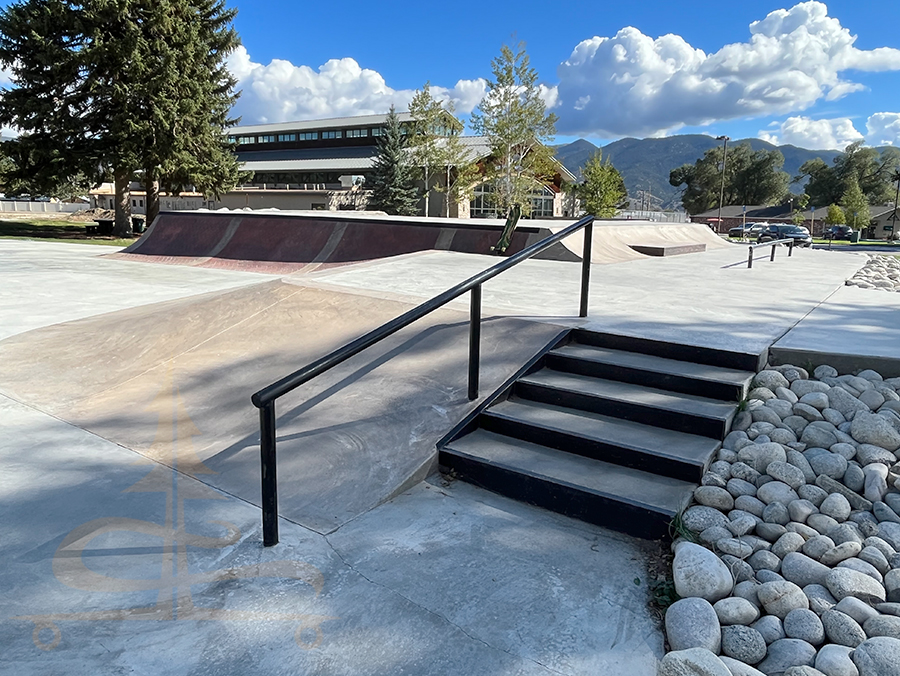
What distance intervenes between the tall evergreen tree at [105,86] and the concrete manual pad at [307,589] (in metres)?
25.9

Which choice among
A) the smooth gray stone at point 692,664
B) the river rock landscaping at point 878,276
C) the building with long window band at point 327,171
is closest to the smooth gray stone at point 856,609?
the smooth gray stone at point 692,664

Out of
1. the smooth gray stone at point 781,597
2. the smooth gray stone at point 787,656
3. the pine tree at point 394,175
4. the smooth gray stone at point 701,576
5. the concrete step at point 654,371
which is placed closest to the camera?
the smooth gray stone at point 787,656

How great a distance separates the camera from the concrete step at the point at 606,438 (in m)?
2.84

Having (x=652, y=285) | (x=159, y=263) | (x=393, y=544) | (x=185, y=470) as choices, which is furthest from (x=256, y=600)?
(x=159, y=263)

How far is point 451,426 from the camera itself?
3369mm

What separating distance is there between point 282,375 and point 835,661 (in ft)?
11.5

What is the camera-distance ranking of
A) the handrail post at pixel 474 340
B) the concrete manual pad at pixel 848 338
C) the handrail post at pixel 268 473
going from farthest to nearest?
the concrete manual pad at pixel 848 338, the handrail post at pixel 474 340, the handrail post at pixel 268 473

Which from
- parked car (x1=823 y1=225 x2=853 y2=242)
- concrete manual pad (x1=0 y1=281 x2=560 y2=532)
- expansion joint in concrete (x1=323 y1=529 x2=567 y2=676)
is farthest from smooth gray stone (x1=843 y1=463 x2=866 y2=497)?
parked car (x1=823 y1=225 x2=853 y2=242)

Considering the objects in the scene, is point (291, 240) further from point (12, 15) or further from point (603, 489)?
point (12, 15)

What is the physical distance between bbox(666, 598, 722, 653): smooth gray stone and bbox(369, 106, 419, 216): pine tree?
34.1 m

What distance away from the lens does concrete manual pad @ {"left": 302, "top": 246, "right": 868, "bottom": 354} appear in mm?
4176

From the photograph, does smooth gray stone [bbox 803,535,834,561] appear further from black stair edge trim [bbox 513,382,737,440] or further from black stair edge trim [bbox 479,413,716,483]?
black stair edge trim [bbox 513,382,737,440]

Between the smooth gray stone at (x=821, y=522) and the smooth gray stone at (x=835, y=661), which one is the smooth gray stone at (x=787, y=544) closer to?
the smooth gray stone at (x=821, y=522)

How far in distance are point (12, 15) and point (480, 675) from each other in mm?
30686
